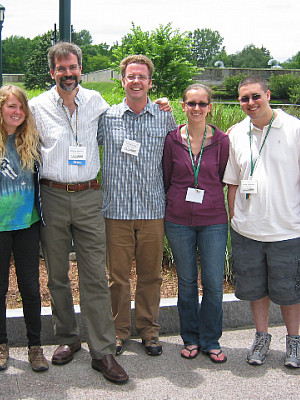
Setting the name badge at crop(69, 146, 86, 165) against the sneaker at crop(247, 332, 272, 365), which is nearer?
the name badge at crop(69, 146, 86, 165)

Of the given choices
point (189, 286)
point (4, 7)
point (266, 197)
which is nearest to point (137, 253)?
point (189, 286)

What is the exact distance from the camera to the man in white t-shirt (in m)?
3.54

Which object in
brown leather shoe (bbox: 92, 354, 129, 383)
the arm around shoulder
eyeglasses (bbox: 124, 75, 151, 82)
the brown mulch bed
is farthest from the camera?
the brown mulch bed

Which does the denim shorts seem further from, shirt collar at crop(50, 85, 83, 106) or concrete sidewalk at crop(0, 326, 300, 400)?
shirt collar at crop(50, 85, 83, 106)

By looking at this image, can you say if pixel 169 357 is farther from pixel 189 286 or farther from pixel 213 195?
pixel 213 195

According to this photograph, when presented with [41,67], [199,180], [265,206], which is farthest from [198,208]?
[41,67]

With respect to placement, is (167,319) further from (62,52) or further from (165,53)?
(165,53)

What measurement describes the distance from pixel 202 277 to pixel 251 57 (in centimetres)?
11804

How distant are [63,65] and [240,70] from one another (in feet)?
125

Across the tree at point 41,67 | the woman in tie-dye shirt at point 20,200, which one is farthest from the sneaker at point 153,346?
the tree at point 41,67

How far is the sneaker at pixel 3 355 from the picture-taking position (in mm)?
3573

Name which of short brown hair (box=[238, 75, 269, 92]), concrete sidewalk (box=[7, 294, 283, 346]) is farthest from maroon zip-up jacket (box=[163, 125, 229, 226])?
concrete sidewalk (box=[7, 294, 283, 346])

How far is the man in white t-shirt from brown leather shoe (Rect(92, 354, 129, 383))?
0.98 meters

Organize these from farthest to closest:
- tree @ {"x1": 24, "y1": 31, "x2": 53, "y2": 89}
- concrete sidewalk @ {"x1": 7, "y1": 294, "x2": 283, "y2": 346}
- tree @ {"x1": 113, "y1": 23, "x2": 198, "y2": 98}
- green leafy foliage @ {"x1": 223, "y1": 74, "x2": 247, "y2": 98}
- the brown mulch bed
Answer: tree @ {"x1": 24, "y1": 31, "x2": 53, "y2": 89}, green leafy foliage @ {"x1": 223, "y1": 74, "x2": 247, "y2": 98}, tree @ {"x1": 113, "y1": 23, "x2": 198, "y2": 98}, the brown mulch bed, concrete sidewalk @ {"x1": 7, "y1": 294, "x2": 283, "y2": 346}
